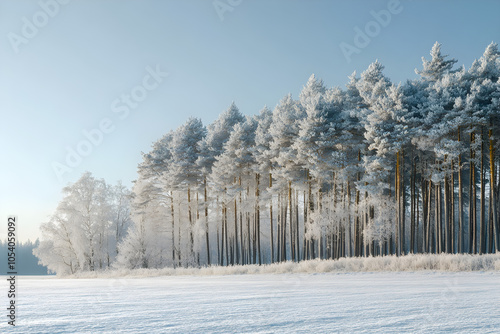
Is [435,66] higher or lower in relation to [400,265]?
higher

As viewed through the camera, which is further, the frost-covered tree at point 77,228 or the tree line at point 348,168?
the frost-covered tree at point 77,228

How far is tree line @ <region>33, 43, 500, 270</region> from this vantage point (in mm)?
28766

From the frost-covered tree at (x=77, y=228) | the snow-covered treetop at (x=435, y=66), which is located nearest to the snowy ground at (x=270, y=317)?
the snow-covered treetop at (x=435, y=66)

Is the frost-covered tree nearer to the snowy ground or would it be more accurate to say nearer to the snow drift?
the snow drift

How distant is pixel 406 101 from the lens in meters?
30.5

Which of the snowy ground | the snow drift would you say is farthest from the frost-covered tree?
the snowy ground

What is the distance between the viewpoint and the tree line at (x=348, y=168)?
28.8 metres

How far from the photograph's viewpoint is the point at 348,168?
1211 inches

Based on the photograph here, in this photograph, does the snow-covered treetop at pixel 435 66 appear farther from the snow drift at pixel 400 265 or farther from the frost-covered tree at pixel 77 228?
the frost-covered tree at pixel 77 228

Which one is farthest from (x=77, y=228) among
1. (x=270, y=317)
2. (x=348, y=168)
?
(x=270, y=317)

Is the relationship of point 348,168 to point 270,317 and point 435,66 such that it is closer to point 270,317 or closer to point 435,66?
point 435,66

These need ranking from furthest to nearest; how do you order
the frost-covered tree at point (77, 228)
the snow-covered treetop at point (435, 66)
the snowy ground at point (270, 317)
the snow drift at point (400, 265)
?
the frost-covered tree at point (77, 228) < the snow-covered treetop at point (435, 66) < the snow drift at point (400, 265) < the snowy ground at point (270, 317)

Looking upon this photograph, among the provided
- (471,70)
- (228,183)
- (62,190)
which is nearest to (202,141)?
(228,183)

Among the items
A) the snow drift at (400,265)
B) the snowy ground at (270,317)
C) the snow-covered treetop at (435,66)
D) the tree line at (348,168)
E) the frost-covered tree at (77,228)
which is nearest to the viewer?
the snowy ground at (270,317)
